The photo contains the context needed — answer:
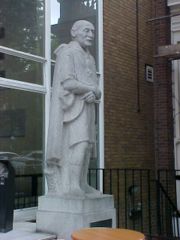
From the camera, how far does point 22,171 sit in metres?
7.27

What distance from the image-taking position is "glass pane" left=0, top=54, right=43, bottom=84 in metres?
7.21

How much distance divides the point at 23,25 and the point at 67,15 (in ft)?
4.37

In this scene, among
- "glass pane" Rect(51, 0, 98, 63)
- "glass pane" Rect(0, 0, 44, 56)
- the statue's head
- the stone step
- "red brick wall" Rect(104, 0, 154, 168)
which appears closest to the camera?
the stone step

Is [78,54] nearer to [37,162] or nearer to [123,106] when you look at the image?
[37,162]

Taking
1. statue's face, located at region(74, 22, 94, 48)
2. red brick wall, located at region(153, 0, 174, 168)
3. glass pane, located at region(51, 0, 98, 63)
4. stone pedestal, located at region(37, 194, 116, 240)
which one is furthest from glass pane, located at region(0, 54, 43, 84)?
red brick wall, located at region(153, 0, 174, 168)

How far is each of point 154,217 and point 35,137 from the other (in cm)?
361

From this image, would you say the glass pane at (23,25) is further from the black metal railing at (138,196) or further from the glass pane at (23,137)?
the black metal railing at (138,196)

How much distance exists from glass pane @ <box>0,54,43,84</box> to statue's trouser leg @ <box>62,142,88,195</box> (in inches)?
81.6

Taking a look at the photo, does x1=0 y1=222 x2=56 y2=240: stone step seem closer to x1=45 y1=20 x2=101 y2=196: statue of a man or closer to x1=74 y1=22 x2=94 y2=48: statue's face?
x1=45 y1=20 x2=101 y2=196: statue of a man

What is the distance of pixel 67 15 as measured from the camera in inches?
344

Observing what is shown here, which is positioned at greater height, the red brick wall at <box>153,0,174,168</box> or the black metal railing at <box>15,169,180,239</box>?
the red brick wall at <box>153,0,174,168</box>

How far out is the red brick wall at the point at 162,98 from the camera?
10109mm

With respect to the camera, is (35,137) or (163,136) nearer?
(35,137)

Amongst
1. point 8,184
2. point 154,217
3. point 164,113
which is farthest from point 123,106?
point 8,184
